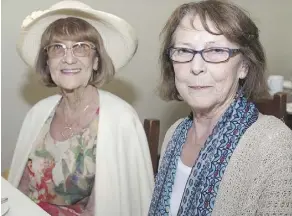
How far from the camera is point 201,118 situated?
126 cm

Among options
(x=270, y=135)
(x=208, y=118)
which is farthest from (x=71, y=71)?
(x=270, y=135)

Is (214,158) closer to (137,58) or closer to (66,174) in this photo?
(66,174)

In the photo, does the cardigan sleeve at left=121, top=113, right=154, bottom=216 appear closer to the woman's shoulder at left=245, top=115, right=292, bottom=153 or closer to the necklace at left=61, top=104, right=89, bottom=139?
the necklace at left=61, top=104, right=89, bottom=139

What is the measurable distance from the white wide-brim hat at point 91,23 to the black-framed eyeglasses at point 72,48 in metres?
0.10

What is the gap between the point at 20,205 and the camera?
1.10m

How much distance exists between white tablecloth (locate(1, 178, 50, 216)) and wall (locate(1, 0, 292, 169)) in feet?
3.10

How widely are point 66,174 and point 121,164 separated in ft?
0.67

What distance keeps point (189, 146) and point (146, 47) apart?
1.14 meters

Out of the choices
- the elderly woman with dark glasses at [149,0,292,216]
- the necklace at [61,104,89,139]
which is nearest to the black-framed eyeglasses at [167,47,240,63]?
the elderly woman with dark glasses at [149,0,292,216]

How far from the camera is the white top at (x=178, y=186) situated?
1.23 metres

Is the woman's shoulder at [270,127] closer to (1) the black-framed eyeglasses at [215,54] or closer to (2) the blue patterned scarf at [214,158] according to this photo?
(2) the blue patterned scarf at [214,158]

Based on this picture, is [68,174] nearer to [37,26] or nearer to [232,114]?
[37,26]

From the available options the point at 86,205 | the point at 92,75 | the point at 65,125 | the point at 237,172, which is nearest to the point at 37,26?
the point at 92,75

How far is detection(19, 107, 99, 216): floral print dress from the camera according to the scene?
1533mm
